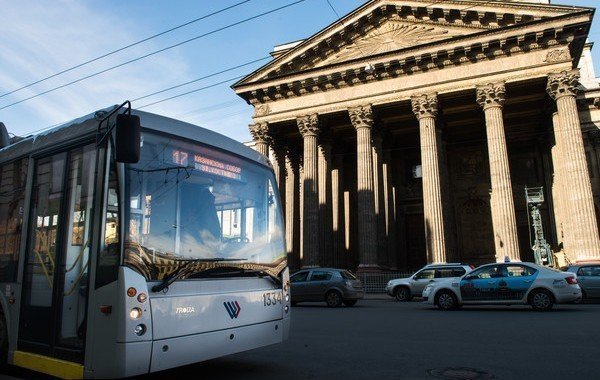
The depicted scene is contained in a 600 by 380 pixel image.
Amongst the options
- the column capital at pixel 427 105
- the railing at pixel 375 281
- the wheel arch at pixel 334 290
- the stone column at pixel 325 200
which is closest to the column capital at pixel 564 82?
the column capital at pixel 427 105

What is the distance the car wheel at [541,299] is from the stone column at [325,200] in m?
15.2

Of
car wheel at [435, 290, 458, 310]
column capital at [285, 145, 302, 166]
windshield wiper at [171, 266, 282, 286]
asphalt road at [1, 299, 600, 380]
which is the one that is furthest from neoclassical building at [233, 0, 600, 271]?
windshield wiper at [171, 266, 282, 286]

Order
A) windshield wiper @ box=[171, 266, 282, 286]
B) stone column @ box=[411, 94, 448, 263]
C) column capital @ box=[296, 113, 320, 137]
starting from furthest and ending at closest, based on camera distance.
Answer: column capital @ box=[296, 113, 320, 137]
stone column @ box=[411, 94, 448, 263]
windshield wiper @ box=[171, 266, 282, 286]

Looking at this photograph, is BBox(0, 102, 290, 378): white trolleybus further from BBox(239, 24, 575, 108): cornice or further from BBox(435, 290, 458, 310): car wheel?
BBox(239, 24, 575, 108): cornice

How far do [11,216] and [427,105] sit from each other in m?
22.5

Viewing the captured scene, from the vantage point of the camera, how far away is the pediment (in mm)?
25375

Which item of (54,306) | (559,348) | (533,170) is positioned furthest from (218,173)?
(533,170)

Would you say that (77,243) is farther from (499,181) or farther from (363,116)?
(363,116)

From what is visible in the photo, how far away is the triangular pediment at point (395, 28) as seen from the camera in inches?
915

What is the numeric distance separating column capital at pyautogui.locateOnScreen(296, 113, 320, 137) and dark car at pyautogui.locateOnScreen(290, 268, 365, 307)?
1211 cm

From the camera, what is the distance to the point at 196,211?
521cm

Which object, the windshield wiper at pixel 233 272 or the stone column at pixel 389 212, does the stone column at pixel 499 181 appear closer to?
the stone column at pixel 389 212

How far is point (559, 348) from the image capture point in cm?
697

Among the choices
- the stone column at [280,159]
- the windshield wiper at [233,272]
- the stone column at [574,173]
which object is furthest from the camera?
the stone column at [280,159]
